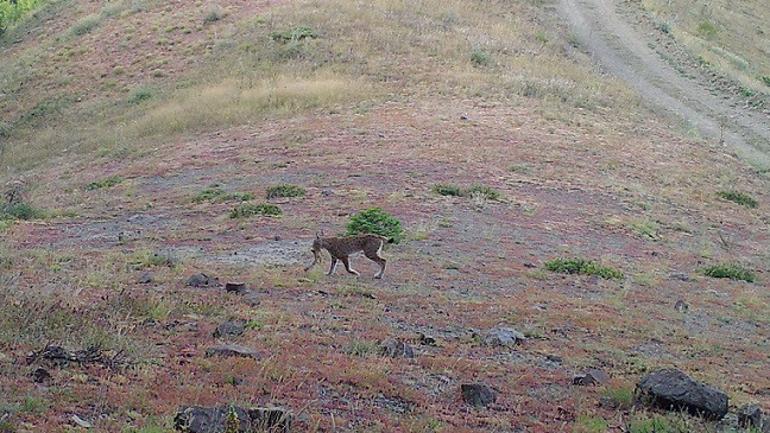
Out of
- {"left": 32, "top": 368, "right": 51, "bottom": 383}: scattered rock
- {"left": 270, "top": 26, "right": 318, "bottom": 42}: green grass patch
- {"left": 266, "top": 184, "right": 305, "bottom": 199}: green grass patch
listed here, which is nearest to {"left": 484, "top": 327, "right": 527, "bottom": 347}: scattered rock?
{"left": 32, "top": 368, "right": 51, "bottom": 383}: scattered rock

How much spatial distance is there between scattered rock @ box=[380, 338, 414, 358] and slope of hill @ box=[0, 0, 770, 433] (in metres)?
0.14

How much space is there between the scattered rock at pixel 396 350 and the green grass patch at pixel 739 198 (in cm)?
1502

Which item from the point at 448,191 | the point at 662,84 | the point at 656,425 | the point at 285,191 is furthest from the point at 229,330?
the point at 662,84

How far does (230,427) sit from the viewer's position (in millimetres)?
4707

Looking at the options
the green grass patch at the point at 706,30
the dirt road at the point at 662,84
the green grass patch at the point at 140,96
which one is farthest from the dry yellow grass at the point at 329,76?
the green grass patch at the point at 706,30

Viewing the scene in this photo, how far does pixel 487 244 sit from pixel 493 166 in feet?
21.0

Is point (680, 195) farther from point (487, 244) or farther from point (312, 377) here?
point (312, 377)

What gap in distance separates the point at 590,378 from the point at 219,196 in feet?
37.3

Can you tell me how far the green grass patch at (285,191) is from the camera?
58.7 feet

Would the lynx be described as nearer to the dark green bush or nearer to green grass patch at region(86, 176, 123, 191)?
green grass patch at region(86, 176, 123, 191)

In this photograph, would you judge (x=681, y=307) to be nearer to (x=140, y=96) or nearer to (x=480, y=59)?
(x=480, y=59)

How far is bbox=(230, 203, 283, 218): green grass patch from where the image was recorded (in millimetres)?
16116

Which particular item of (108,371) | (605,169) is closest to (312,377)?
(108,371)

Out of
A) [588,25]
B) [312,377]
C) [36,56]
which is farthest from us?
[588,25]
